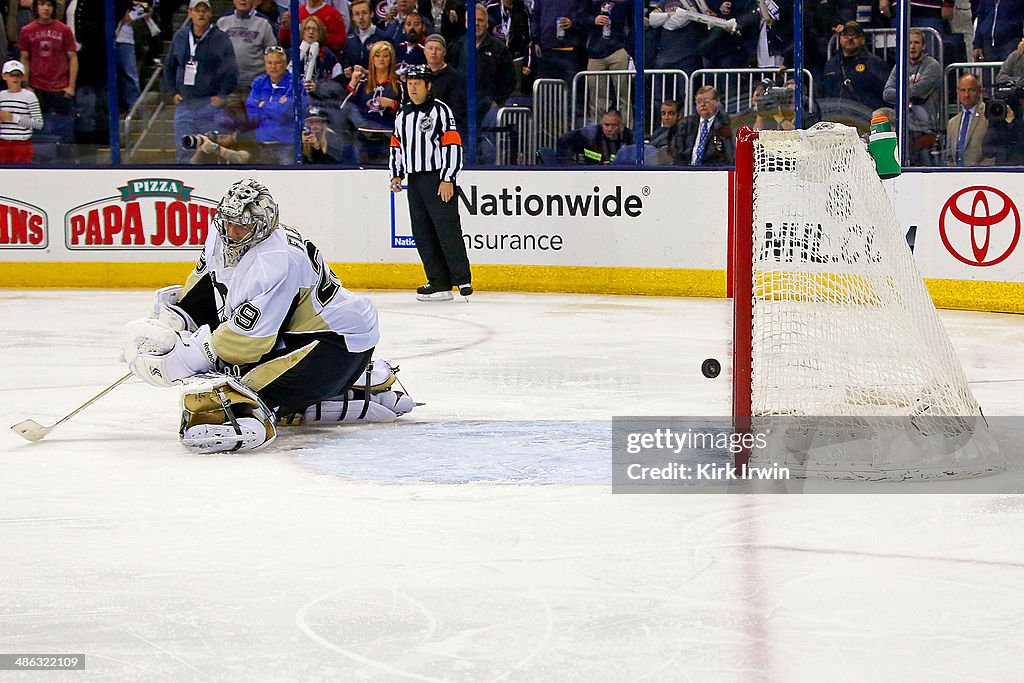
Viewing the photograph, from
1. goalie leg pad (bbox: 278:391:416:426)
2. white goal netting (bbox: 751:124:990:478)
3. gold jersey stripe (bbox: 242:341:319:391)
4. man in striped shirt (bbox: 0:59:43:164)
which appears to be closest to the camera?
white goal netting (bbox: 751:124:990:478)

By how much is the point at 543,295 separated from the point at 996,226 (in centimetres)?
303

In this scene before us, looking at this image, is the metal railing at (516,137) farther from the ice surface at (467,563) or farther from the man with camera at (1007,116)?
the ice surface at (467,563)

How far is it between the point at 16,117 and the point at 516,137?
391 centimetres

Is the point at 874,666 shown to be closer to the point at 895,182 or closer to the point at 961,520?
the point at 961,520

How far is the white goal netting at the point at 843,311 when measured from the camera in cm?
391

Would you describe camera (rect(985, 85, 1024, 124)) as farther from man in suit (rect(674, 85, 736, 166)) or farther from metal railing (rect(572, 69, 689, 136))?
metal railing (rect(572, 69, 689, 136))

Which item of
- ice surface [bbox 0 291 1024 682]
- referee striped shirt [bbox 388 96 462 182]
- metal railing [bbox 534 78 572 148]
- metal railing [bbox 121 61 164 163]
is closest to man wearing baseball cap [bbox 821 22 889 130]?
metal railing [bbox 534 78 572 148]

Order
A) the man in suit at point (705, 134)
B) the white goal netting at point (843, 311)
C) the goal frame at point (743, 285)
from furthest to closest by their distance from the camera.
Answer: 1. the man in suit at point (705, 134)
2. the white goal netting at point (843, 311)
3. the goal frame at point (743, 285)

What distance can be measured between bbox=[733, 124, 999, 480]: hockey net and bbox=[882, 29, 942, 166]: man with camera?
5309mm

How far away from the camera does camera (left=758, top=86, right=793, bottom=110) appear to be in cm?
965

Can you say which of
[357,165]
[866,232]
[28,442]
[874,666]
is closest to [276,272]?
[28,442]

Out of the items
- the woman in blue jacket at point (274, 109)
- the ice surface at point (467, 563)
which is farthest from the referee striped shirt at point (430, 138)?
the ice surface at point (467, 563)

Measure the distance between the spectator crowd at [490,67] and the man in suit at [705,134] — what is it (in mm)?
10

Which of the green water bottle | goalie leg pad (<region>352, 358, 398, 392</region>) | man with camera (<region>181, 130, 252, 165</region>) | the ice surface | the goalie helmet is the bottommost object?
the ice surface
